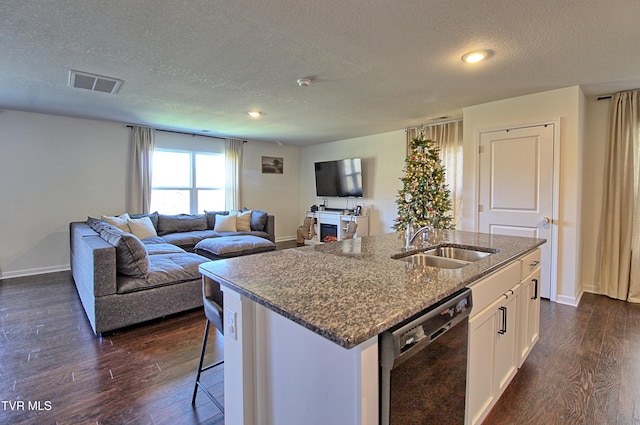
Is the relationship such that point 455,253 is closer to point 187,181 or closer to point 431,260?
point 431,260

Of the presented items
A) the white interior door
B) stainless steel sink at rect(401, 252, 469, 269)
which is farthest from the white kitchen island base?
the white interior door

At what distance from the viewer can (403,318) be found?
100cm

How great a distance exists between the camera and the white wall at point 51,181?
4.54 meters

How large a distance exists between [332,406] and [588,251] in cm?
442

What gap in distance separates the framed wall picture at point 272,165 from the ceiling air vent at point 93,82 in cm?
399

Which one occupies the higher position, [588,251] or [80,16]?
[80,16]

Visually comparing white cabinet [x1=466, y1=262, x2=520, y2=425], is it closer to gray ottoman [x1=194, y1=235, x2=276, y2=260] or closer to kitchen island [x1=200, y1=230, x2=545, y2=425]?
kitchen island [x1=200, y1=230, x2=545, y2=425]

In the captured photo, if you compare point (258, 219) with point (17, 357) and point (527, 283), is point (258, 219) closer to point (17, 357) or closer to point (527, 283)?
point (17, 357)

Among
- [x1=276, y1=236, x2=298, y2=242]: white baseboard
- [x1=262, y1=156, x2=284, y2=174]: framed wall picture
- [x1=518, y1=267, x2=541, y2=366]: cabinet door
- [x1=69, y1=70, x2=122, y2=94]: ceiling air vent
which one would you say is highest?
[x1=69, y1=70, x2=122, y2=94]: ceiling air vent

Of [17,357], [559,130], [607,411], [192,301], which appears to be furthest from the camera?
[559,130]

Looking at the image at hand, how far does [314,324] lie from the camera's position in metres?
0.94

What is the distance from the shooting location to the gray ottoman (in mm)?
4477

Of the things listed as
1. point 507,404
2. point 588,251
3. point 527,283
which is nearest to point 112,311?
point 507,404

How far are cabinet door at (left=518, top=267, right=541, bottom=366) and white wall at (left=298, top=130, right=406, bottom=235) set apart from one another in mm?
3668
